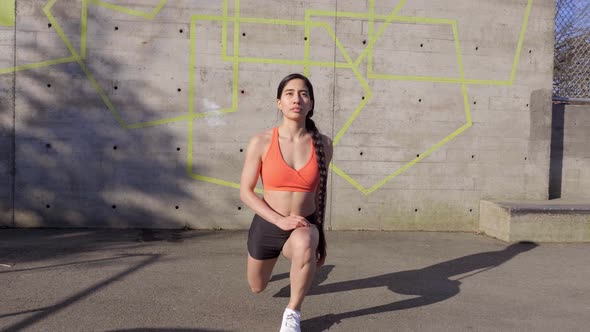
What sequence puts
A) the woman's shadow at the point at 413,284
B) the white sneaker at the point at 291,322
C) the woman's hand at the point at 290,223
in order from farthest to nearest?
1. the woman's shadow at the point at 413,284
2. the woman's hand at the point at 290,223
3. the white sneaker at the point at 291,322

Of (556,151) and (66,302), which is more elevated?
(556,151)

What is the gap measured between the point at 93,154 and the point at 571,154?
617cm

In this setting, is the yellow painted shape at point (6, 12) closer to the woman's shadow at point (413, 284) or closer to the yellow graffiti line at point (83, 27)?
the yellow graffiti line at point (83, 27)

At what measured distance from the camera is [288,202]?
3.50 m

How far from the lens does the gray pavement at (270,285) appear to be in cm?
360

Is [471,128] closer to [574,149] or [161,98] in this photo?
[574,149]

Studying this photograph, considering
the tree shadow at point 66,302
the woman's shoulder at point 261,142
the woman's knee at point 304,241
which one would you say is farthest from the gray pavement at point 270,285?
the woman's shoulder at point 261,142

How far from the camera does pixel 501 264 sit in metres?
5.43

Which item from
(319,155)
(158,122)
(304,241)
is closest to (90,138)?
(158,122)

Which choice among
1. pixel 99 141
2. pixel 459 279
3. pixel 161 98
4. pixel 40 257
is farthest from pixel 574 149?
pixel 40 257

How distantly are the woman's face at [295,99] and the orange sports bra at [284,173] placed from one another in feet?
0.65

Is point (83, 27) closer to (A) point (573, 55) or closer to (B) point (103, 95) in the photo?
(B) point (103, 95)

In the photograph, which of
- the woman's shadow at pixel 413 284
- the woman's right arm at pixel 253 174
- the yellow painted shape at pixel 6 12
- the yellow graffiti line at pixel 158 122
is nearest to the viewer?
the woman's right arm at pixel 253 174

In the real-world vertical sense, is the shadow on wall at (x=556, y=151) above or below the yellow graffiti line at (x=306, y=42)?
below
